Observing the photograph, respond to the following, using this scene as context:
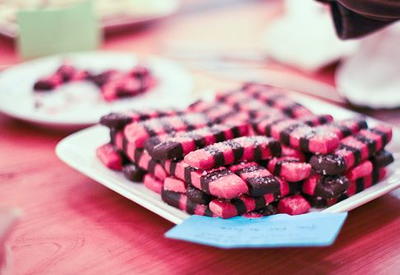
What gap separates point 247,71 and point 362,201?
0.75 m

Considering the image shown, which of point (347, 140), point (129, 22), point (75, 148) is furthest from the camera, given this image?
point (129, 22)

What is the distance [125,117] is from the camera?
3.16ft

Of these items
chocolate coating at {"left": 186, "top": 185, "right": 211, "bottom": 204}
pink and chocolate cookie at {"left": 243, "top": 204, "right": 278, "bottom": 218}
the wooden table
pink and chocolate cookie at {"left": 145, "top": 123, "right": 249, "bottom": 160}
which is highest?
pink and chocolate cookie at {"left": 145, "top": 123, "right": 249, "bottom": 160}

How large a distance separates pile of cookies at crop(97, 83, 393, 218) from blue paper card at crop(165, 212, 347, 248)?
0.03 m

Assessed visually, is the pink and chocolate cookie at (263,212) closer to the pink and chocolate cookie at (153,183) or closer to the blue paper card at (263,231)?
the blue paper card at (263,231)

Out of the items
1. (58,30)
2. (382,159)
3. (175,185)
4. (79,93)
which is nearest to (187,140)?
(175,185)

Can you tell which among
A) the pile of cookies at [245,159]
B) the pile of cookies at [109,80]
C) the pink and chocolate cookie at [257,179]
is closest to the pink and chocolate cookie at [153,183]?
the pile of cookies at [245,159]

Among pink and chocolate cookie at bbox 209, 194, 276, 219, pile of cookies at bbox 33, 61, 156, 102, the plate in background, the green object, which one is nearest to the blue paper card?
pink and chocolate cookie at bbox 209, 194, 276, 219

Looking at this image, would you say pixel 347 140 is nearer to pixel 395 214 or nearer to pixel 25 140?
pixel 395 214

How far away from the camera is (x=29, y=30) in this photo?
5.12 ft

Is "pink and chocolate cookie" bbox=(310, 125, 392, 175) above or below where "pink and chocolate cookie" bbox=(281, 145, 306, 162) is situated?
above

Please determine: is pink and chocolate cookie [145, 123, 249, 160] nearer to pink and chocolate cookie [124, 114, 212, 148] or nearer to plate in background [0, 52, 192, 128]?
pink and chocolate cookie [124, 114, 212, 148]

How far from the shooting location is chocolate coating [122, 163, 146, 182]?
3.05 feet

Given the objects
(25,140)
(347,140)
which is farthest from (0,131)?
(347,140)
